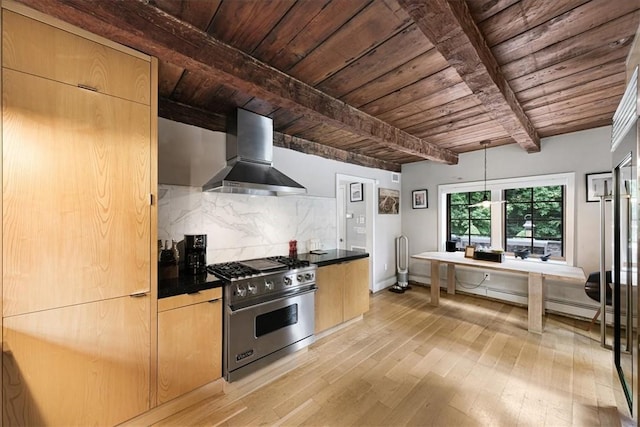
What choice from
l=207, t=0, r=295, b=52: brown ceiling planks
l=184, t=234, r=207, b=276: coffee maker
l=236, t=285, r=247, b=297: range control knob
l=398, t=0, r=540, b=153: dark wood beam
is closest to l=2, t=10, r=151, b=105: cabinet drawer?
l=207, t=0, r=295, b=52: brown ceiling planks

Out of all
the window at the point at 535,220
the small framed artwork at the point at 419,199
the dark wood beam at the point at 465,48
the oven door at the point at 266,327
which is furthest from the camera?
the small framed artwork at the point at 419,199

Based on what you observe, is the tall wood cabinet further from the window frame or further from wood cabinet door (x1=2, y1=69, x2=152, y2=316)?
the window frame

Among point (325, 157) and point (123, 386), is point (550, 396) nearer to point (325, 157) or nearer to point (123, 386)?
point (123, 386)

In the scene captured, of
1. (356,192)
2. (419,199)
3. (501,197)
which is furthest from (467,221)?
(356,192)

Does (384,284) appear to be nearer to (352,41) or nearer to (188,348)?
(188,348)

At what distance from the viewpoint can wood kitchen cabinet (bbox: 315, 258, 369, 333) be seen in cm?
272

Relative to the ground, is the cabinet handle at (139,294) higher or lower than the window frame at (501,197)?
lower

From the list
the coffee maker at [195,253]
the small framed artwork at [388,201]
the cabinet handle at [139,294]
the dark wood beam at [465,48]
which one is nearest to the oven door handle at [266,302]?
the coffee maker at [195,253]

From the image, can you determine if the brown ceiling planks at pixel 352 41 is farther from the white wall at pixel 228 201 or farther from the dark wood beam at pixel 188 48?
the white wall at pixel 228 201

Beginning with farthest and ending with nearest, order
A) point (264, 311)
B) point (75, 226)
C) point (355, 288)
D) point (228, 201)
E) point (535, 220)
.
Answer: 1. point (535, 220)
2. point (355, 288)
3. point (228, 201)
4. point (264, 311)
5. point (75, 226)

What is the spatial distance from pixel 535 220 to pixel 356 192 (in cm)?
282

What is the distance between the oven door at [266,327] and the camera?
76.7 inches

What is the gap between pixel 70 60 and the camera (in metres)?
1.33

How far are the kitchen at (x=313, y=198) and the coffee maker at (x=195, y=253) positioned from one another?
0.21 metres
